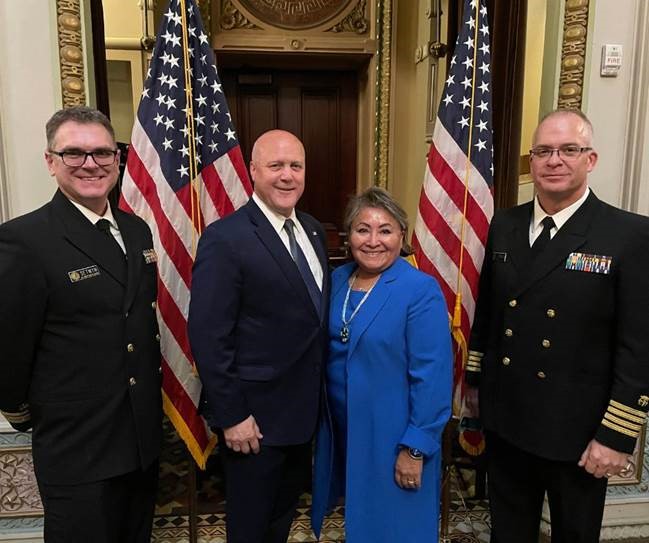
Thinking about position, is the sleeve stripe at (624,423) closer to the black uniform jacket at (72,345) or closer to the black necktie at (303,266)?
the black necktie at (303,266)

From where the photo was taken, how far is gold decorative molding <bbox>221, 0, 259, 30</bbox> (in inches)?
162

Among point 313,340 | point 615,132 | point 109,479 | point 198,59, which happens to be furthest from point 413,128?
point 109,479

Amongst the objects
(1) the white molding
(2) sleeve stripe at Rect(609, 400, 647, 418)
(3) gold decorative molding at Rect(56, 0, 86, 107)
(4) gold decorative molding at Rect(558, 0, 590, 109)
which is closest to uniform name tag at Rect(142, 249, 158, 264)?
(3) gold decorative molding at Rect(56, 0, 86, 107)

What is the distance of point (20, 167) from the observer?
2.00m

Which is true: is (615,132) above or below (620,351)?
above

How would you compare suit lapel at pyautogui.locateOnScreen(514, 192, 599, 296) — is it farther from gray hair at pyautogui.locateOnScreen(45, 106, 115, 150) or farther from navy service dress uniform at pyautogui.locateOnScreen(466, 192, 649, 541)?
gray hair at pyautogui.locateOnScreen(45, 106, 115, 150)

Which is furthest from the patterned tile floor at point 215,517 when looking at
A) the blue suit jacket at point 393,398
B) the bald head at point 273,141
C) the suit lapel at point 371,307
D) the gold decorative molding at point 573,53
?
the gold decorative molding at point 573,53

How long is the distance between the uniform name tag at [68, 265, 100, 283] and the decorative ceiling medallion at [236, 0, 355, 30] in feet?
11.1

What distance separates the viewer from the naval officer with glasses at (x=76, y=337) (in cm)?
132

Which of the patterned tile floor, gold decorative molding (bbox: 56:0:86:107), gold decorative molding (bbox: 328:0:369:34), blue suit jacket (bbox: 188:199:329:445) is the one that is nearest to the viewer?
blue suit jacket (bbox: 188:199:329:445)

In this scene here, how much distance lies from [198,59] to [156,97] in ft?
0.74

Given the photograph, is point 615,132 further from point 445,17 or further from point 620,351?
point 445,17

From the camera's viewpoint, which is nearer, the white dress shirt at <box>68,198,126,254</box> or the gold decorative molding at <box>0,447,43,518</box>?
the white dress shirt at <box>68,198,126,254</box>

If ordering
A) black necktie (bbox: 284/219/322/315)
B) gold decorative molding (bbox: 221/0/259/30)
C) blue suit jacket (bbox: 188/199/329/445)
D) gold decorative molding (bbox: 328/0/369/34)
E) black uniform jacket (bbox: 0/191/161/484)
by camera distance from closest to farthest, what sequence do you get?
black uniform jacket (bbox: 0/191/161/484) < blue suit jacket (bbox: 188/199/329/445) < black necktie (bbox: 284/219/322/315) < gold decorative molding (bbox: 221/0/259/30) < gold decorative molding (bbox: 328/0/369/34)
